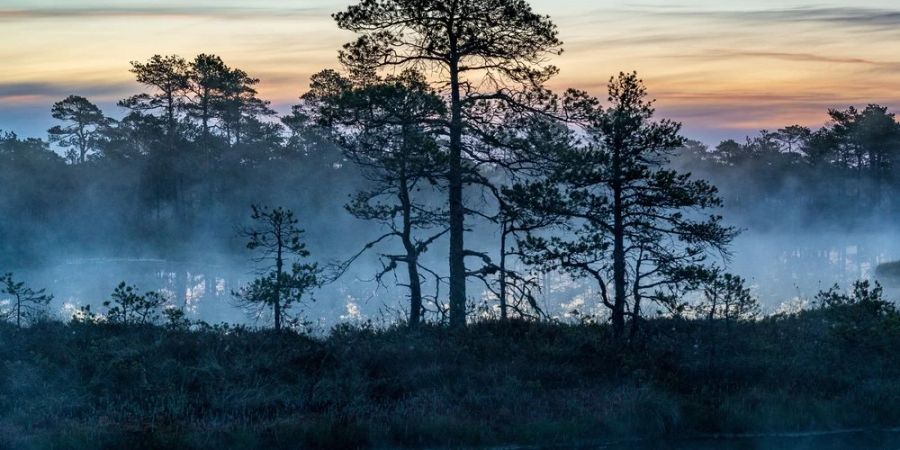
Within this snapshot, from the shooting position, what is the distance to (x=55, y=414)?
11.8 metres

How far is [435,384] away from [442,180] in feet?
32.8

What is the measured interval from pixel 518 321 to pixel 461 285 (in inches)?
78.8

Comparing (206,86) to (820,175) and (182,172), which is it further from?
(820,175)

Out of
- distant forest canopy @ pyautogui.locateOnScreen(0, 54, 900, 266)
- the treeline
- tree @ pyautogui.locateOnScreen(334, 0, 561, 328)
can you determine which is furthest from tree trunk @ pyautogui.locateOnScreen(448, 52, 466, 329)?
the treeline

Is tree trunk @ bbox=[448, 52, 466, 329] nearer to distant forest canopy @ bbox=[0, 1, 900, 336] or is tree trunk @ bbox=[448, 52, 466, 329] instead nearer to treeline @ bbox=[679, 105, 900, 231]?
distant forest canopy @ bbox=[0, 1, 900, 336]

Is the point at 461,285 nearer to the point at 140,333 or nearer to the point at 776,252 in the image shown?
the point at 140,333

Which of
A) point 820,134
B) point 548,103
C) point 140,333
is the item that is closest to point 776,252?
point 820,134

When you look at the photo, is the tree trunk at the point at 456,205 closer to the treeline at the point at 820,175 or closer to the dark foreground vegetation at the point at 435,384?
the dark foreground vegetation at the point at 435,384

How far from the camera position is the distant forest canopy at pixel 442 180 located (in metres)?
16.7

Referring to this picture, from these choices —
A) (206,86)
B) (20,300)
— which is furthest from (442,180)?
(206,86)

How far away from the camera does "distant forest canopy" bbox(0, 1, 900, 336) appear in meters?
16.7

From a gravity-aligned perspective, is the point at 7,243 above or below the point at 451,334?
above

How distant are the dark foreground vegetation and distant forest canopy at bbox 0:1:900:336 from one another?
5.66ft

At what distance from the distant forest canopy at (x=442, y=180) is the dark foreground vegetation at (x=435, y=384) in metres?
1.73
